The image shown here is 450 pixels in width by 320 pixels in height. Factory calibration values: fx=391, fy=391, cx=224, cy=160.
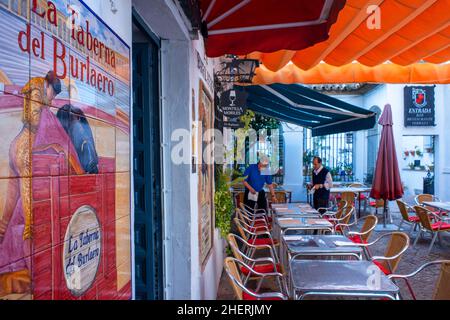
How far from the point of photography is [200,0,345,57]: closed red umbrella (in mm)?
2910

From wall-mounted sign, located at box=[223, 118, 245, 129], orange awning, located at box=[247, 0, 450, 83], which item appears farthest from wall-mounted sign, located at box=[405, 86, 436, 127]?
wall-mounted sign, located at box=[223, 118, 245, 129]

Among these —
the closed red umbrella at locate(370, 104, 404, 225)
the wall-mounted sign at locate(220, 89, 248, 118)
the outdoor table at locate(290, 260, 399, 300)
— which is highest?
the wall-mounted sign at locate(220, 89, 248, 118)

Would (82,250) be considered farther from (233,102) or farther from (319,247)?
(233,102)

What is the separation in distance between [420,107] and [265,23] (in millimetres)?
13500

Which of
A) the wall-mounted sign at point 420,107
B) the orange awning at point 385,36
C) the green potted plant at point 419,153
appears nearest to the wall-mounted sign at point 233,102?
the orange awning at point 385,36

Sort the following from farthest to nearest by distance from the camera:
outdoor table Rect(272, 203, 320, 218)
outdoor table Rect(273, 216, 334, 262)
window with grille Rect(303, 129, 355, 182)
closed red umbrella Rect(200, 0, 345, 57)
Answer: window with grille Rect(303, 129, 355, 182)
outdoor table Rect(272, 203, 320, 218)
outdoor table Rect(273, 216, 334, 262)
closed red umbrella Rect(200, 0, 345, 57)

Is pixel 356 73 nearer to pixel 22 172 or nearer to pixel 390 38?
pixel 390 38

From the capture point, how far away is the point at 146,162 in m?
3.07

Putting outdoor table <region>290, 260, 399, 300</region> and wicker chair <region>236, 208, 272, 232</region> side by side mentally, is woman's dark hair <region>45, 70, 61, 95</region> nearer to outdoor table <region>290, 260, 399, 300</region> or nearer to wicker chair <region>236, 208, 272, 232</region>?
outdoor table <region>290, 260, 399, 300</region>

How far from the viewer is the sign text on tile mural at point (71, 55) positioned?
41.1 inches

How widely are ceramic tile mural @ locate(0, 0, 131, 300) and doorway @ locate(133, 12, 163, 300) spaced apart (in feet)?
4.35

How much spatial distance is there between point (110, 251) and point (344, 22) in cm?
364

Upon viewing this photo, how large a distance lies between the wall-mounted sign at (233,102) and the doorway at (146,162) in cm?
275

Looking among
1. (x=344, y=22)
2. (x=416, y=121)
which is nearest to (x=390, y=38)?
(x=344, y=22)
